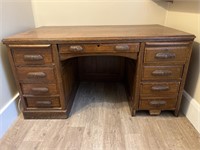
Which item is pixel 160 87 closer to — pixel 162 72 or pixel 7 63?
pixel 162 72

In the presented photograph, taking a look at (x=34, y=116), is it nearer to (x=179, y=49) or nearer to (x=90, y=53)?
(x=90, y=53)

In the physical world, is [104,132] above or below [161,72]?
below

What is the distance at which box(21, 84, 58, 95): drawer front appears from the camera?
4.47ft

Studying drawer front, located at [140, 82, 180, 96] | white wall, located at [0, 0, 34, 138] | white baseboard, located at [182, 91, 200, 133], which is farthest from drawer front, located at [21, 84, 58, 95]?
white baseboard, located at [182, 91, 200, 133]

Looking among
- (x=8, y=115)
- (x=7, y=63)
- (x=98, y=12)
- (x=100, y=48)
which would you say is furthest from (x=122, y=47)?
(x=8, y=115)

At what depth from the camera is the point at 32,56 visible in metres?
1.24

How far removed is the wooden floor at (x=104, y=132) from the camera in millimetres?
1192

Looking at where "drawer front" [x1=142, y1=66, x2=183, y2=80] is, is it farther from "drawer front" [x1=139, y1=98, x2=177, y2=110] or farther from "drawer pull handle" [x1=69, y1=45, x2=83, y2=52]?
"drawer pull handle" [x1=69, y1=45, x2=83, y2=52]

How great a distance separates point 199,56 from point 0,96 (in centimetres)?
164

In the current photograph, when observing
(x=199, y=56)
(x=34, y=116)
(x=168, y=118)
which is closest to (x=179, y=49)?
(x=199, y=56)

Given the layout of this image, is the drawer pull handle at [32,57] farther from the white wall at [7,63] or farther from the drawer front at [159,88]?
the drawer front at [159,88]

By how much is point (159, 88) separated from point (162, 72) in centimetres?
15

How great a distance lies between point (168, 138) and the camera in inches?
49.1

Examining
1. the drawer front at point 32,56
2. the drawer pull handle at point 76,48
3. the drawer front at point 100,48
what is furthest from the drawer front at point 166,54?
the drawer front at point 32,56
